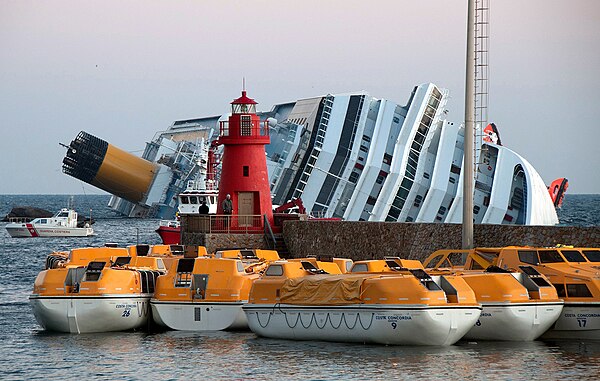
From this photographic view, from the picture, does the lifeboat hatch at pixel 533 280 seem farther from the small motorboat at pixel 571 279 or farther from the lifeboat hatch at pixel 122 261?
the lifeboat hatch at pixel 122 261

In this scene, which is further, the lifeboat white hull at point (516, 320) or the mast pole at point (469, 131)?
the mast pole at point (469, 131)

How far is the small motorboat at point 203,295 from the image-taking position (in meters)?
28.3

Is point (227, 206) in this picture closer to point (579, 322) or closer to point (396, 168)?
point (579, 322)

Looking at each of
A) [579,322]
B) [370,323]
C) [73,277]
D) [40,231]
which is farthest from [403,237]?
[40,231]

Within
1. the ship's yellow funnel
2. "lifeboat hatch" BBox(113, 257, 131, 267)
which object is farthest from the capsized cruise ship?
"lifeboat hatch" BBox(113, 257, 131, 267)

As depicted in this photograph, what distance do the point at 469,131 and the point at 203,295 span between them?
8.15 meters

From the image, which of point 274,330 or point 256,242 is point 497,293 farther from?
point 256,242

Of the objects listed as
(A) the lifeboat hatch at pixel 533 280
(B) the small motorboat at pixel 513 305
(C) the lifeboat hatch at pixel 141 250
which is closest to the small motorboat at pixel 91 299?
(C) the lifeboat hatch at pixel 141 250

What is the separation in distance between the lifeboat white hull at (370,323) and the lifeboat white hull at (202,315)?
174cm

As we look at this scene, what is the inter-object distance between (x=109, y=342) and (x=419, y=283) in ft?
24.6

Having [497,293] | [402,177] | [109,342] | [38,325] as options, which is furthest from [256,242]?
[402,177]

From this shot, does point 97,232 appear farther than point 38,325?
Yes

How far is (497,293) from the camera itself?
82.3 feet

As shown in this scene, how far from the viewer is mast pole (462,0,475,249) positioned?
3156 centimetres
